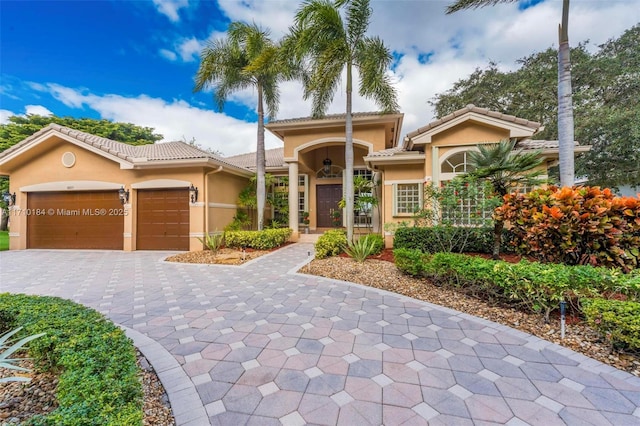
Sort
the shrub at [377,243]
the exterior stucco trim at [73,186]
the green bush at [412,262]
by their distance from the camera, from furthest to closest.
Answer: the exterior stucco trim at [73,186]
the shrub at [377,243]
the green bush at [412,262]

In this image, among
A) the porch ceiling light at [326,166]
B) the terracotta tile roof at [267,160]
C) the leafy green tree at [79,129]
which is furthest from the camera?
the leafy green tree at [79,129]

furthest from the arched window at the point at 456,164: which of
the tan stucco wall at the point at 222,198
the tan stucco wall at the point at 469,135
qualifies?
the tan stucco wall at the point at 222,198

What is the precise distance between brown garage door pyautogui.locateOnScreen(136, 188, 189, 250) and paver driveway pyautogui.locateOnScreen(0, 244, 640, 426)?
6.02 metres

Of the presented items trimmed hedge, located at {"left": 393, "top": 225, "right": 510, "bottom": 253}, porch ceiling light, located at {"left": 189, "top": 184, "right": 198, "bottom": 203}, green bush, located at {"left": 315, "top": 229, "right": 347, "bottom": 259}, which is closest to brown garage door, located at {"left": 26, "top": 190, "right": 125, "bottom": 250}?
porch ceiling light, located at {"left": 189, "top": 184, "right": 198, "bottom": 203}

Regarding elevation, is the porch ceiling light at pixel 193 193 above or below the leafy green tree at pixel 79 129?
below

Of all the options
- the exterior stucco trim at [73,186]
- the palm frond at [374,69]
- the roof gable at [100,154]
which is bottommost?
the exterior stucco trim at [73,186]

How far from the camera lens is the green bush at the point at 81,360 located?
1.72 metres

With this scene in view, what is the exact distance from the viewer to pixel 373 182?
44.1ft

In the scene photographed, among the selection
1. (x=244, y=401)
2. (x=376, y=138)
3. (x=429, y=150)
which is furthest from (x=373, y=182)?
(x=244, y=401)

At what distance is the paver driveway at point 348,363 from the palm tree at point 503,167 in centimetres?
376

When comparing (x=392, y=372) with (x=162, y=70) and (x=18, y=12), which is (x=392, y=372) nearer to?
(x=18, y=12)

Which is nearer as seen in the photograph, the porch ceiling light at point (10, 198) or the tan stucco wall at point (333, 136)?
the tan stucco wall at point (333, 136)

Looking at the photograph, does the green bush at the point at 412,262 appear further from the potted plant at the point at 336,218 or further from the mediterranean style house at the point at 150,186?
the potted plant at the point at 336,218

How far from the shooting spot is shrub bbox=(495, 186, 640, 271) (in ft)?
15.6
